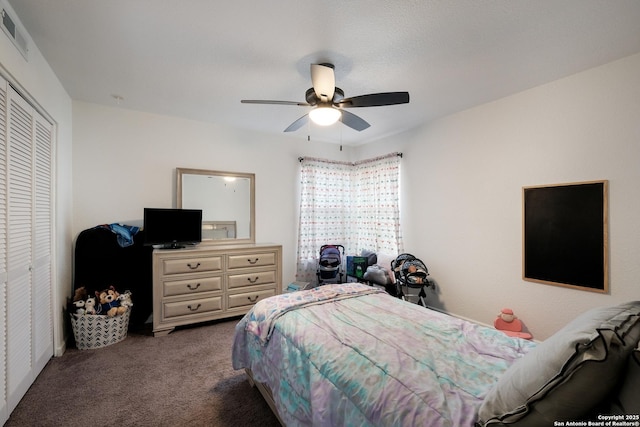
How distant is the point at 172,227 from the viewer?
11.0ft

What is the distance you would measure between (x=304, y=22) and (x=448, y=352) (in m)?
2.12

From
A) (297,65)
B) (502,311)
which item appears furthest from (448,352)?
(297,65)

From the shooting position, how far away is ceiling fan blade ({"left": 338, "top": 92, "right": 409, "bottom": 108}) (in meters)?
2.21

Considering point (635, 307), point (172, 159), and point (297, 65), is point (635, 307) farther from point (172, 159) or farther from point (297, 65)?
point (172, 159)

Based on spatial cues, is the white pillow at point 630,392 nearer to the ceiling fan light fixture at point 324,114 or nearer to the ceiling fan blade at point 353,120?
the ceiling fan light fixture at point 324,114

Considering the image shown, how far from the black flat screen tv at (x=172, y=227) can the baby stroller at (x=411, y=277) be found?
2.55m

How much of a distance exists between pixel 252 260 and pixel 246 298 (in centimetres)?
47

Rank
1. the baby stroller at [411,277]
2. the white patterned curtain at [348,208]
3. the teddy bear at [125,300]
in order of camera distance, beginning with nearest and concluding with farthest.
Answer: the teddy bear at [125,300] → the baby stroller at [411,277] → the white patterned curtain at [348,208]

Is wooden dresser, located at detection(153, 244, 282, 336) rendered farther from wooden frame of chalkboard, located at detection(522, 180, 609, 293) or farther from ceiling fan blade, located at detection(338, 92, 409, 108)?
wooden frame of chalkboard, located at detection(522, 180, 609, 293)

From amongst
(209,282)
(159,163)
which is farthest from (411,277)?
(159,163)

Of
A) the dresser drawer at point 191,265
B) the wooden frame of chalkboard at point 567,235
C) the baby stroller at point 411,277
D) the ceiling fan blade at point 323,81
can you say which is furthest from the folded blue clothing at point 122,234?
the wooden frame of chalkboard at point 567,235

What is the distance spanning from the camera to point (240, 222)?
4.05 meters

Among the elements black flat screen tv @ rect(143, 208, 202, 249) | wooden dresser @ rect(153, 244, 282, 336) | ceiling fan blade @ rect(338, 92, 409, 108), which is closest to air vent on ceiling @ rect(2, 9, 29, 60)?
black flat screen tv @ rect(143, 208, 202, 249)

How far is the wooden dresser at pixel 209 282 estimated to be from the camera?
310 centimetres
